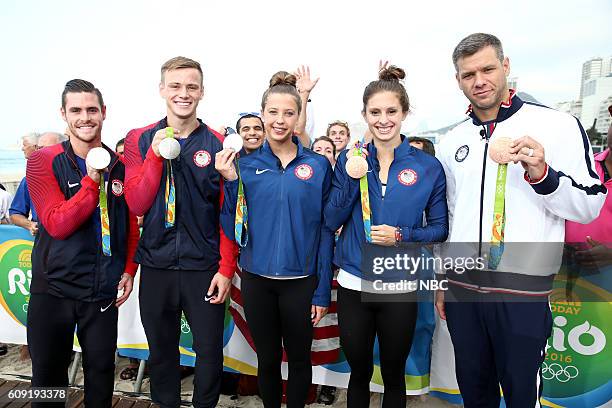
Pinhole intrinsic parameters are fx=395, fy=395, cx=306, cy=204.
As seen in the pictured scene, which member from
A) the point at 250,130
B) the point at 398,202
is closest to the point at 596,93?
the point at 250,130

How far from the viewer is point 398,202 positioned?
2229 mm

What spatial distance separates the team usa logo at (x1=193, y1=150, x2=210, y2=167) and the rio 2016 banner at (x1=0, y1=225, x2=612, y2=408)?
1.50 meters

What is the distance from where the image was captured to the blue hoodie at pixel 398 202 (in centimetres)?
223

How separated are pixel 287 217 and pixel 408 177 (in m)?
0.75

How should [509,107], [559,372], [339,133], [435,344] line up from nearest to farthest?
[509,107], [559,372], [435,344], [339,133]

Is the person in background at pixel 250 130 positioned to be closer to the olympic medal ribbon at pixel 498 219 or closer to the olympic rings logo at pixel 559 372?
the olympic medal ribbon at pixel 498 219

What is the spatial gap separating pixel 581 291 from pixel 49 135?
16.7 ft

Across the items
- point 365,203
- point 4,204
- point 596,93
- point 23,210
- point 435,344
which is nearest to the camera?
point 365,203

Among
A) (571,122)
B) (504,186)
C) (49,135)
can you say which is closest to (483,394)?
(504,186)

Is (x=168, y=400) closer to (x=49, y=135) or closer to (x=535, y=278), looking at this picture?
(x=535, y=278)

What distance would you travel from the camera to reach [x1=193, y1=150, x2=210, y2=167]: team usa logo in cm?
244

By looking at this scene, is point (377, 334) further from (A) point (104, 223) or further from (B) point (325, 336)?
(A) point (104, 223)

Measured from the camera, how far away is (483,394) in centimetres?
219

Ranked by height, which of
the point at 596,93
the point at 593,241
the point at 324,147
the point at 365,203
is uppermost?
the point at 596,93
